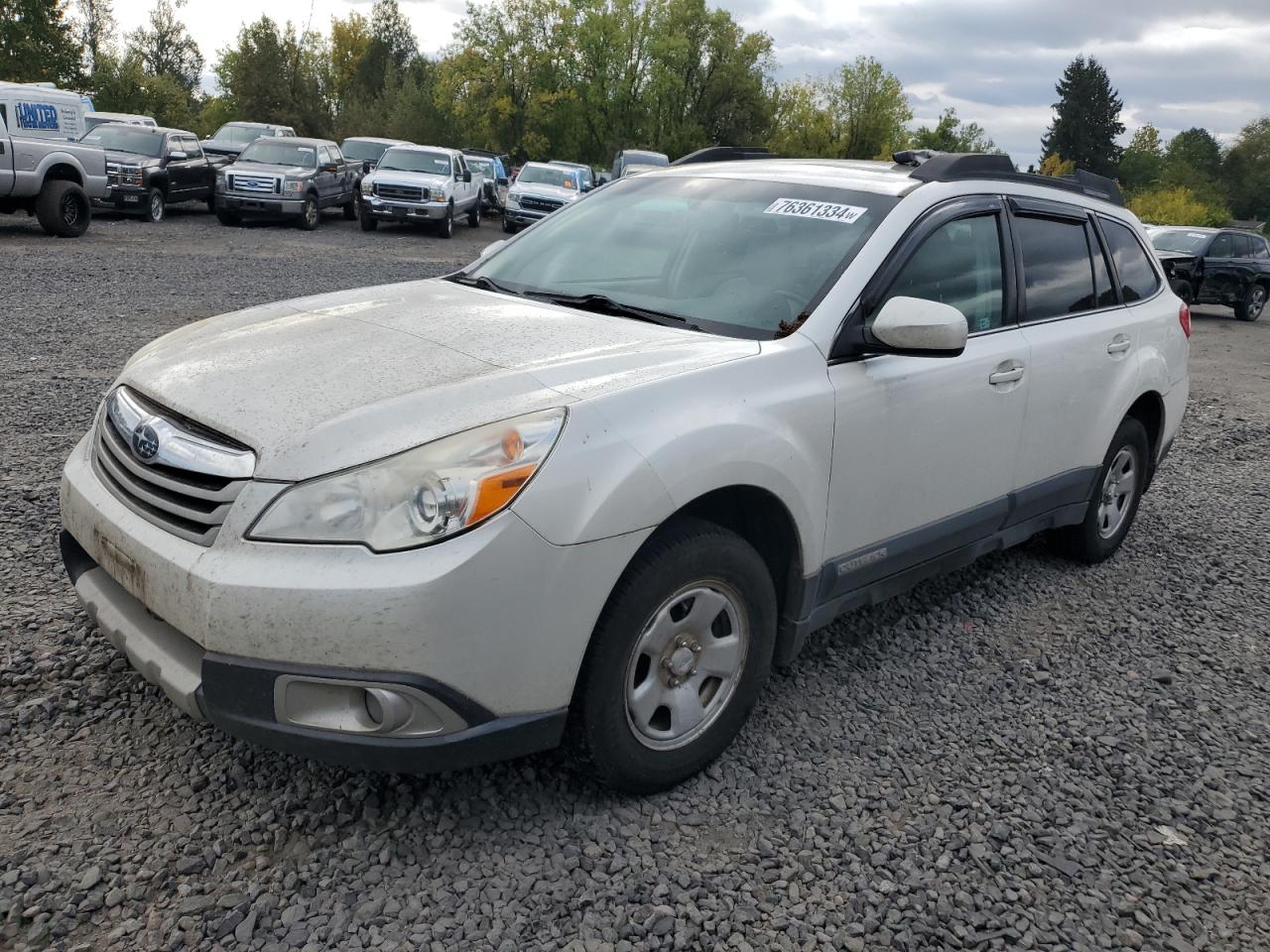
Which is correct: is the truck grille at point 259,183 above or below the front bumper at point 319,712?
above

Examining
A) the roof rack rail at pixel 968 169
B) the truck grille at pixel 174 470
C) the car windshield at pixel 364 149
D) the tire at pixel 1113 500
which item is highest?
the car windshield at pixel 364 149

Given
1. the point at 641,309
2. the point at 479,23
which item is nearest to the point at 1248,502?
the point at 641,309

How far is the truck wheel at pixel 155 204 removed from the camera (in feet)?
62.4

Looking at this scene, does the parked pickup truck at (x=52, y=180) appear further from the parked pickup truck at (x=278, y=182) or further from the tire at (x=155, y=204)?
the parked pickup truck at (x=278, y=182)

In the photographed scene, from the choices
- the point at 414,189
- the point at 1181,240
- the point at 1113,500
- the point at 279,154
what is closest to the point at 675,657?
the point at 1113,500

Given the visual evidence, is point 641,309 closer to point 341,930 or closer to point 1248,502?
point 341,930

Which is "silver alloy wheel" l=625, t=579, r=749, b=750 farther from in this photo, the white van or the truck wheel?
the truck wheel

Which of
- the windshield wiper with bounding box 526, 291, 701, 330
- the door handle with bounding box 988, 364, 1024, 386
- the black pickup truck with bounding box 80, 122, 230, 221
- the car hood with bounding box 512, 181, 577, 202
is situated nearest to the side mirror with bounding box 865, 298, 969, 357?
the windshield wiper with bounding box 526, 291, 701, 330

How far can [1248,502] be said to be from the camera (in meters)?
6.51

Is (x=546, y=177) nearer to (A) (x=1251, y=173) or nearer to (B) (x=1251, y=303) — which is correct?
(B) (x=1251, y=303)

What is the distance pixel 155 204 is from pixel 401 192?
4.52 m

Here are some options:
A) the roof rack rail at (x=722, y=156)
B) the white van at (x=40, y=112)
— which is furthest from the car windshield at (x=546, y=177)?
the roof rack rail at (x=722, y=156)

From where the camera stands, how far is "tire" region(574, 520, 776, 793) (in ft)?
8.29

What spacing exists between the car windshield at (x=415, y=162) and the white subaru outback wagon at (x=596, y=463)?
18.7m
